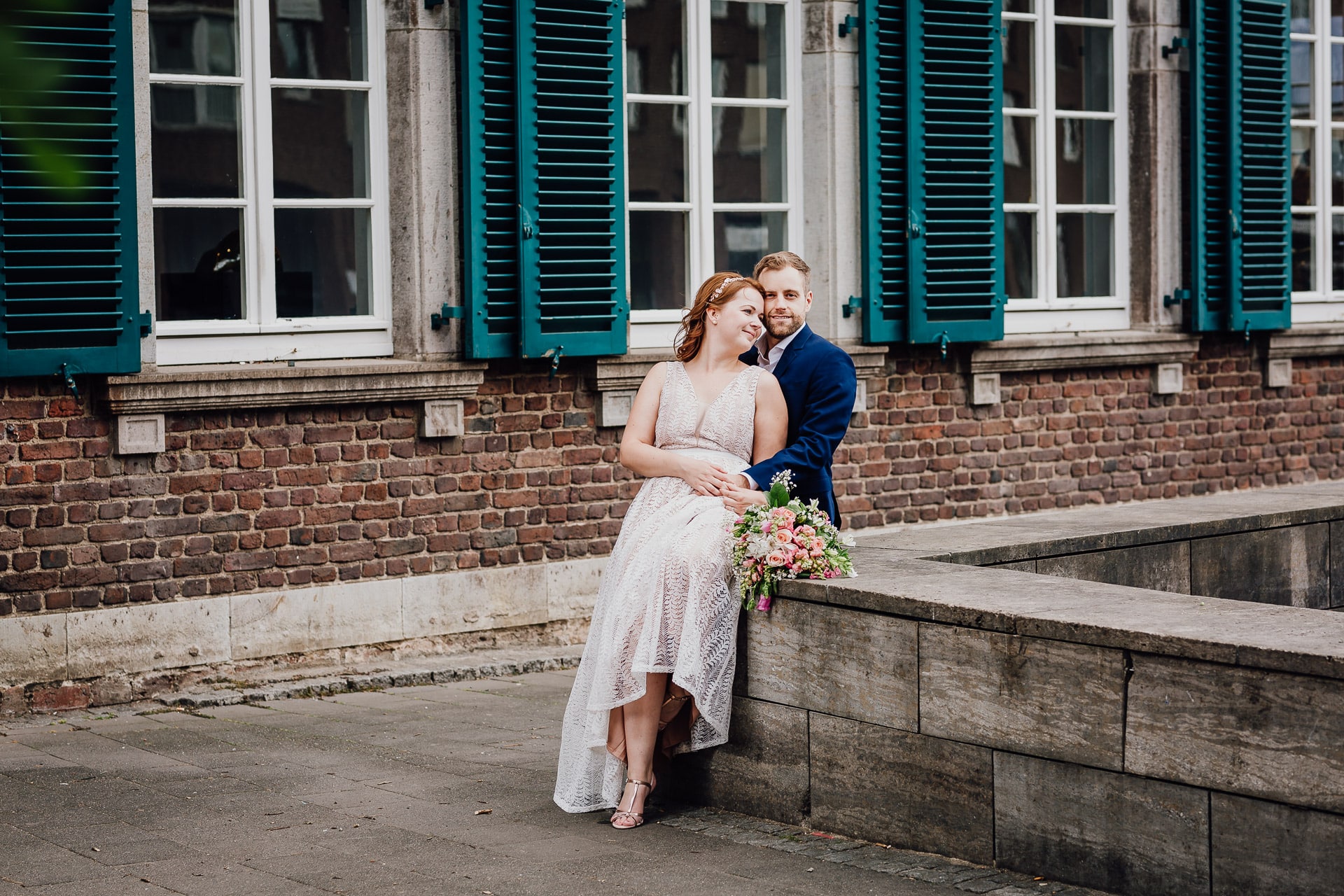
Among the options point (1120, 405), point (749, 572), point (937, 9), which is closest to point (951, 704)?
point (749, 572)

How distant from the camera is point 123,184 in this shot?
6.78 meters

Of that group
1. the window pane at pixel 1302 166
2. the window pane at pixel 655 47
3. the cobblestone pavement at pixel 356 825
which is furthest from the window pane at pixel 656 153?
the window pane at pixel 1302 166

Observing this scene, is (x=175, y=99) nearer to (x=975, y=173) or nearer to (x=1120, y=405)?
(x=975, y=173)

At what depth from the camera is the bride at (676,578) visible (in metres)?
4.82

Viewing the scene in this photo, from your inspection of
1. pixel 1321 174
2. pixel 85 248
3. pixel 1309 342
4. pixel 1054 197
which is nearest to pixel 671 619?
pixel 85 248

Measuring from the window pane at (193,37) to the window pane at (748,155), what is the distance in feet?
8.81

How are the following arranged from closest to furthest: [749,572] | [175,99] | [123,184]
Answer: [749,572]
[123,184]
[175,99]

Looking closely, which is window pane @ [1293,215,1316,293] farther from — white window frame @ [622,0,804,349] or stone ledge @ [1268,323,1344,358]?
white window frame @ [622,0,804,349]

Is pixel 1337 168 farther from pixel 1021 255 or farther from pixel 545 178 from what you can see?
pixel 545 178

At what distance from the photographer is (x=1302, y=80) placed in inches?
459

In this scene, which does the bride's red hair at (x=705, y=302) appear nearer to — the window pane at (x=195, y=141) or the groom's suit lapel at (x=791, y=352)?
the groom's suit lapel at (x=791, y=352)

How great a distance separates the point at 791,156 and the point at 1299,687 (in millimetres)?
6083

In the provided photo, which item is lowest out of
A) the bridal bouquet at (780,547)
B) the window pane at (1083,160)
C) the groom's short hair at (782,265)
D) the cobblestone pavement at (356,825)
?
the cobblestone pavement at (356,825)

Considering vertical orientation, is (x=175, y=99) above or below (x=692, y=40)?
below
